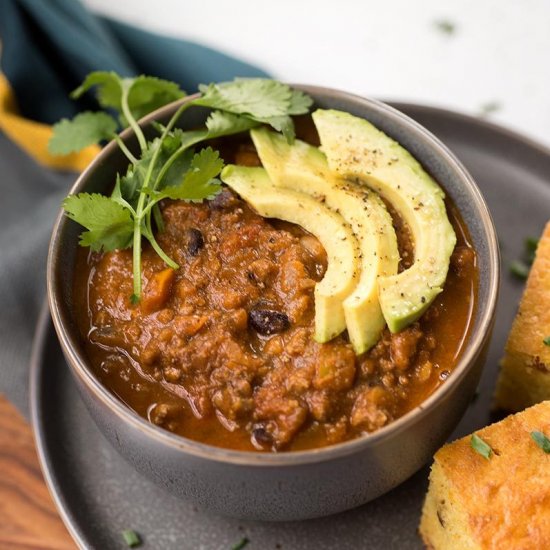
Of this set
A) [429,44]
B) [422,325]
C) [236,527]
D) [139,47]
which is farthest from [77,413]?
[429,44]

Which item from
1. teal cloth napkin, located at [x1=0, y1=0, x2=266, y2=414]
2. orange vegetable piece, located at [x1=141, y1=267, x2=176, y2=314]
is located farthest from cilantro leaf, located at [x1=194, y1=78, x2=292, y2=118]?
teal cloth napkin, located at [x1=0, y1=0, x2=266, y2=414]

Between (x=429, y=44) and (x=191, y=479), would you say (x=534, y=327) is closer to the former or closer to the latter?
(x=191, y=479)

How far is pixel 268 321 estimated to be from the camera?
7.84 feet

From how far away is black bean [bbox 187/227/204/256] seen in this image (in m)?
2.55

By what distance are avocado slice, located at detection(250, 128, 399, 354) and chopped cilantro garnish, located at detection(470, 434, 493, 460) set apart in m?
0.43

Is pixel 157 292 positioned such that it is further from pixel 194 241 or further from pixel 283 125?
pixel 283 125

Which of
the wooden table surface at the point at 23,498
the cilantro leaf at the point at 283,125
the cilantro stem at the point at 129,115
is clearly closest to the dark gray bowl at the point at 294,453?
the cilantro stem at the point at 129,115

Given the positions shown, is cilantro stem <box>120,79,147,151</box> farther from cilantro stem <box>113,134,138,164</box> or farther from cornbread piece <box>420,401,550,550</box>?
cornbread piece <box>420,401,550,550</box>

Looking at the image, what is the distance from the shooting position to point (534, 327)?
2.70 metres

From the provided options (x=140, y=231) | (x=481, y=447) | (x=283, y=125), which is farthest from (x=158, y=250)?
(x=481, y=447)

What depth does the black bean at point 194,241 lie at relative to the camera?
2549 millimetres

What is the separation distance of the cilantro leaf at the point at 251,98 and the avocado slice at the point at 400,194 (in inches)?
5.3

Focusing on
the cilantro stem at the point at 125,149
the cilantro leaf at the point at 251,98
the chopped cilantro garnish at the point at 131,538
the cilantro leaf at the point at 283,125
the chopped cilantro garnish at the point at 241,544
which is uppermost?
the cilantro leaf at the point at 251,98

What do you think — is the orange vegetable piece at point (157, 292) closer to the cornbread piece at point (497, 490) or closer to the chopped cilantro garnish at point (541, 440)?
the cornbread piece at point (497, 490)
